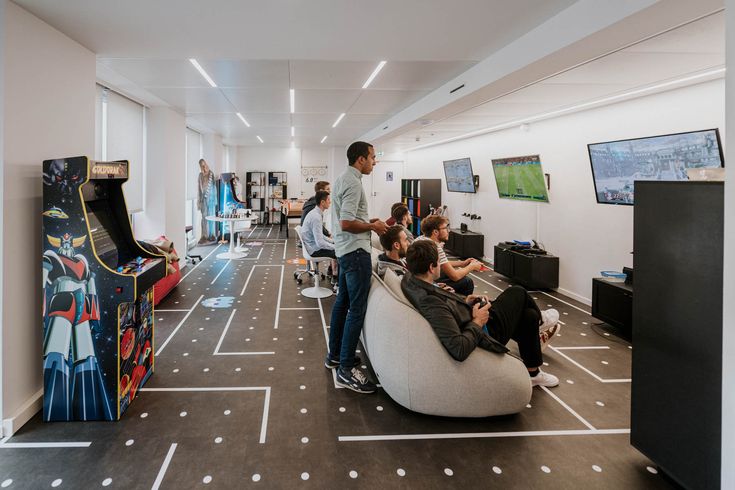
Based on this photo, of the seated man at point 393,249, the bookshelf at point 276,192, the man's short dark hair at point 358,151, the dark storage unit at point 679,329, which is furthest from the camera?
the bookshelf at point 276,192

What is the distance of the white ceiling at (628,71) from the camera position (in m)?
2.62

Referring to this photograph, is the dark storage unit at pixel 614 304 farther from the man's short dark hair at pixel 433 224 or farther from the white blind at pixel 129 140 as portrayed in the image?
the white blind at pixel 129 140

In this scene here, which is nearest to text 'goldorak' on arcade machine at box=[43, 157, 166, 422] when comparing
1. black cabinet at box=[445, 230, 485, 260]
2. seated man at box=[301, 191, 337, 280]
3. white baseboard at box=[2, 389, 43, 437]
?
white baseboard at box=[2, 389, 43, 437]

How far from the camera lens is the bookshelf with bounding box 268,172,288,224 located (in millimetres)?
13492

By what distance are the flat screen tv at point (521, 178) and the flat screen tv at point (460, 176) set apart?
4.01ft

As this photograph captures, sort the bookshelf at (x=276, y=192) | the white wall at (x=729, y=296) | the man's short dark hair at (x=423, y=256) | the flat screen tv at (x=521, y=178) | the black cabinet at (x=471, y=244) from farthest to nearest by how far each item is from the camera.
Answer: the bookshelf at (x=276, y=192)
the black cabinet at (x=471, y=244)
the flat screen tv at (x=521, y=178)
the man's short dark hair at (x=423, y=256)
the white wall at (x=729, y=296)

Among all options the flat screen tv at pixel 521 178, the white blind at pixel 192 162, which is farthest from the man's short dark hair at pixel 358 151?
the white blind at pixel 192 162

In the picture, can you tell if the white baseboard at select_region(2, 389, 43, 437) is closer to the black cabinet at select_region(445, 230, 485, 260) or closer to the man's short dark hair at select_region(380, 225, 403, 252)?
the man's short dark hair at select_region(380, 225, 403, 252)

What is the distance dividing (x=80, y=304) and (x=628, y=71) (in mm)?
4507

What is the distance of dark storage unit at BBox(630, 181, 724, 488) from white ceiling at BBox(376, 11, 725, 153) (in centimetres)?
133

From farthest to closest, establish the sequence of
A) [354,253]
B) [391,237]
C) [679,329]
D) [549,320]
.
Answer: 1. [391,237]
2. [549,320]
3. [354,253]
4. [679,329]

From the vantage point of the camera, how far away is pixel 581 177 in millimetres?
5258

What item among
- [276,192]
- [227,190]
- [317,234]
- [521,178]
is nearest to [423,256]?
[317,234]

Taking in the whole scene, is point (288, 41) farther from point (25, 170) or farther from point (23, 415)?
point (23, 415)
